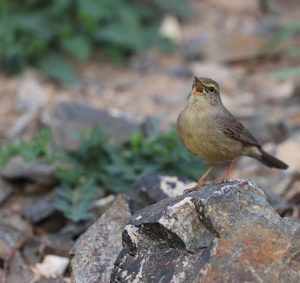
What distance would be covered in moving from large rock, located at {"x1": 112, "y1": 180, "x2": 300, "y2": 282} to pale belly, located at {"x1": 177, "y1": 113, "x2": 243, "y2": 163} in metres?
1.00

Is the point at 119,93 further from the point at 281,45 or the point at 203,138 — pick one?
the point at 203,138

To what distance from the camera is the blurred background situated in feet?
23.4

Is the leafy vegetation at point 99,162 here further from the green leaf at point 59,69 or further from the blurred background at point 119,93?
the green leaf at point 59,69

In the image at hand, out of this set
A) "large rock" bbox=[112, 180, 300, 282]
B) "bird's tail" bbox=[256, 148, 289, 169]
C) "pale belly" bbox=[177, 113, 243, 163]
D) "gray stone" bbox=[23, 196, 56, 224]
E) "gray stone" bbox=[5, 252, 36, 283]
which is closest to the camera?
"large rock" bbox=[112, 180, 300, 282]

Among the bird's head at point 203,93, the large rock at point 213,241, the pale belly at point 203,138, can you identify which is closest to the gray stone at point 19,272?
the large rock at point 213,241

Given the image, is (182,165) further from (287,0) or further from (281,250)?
(287,0)

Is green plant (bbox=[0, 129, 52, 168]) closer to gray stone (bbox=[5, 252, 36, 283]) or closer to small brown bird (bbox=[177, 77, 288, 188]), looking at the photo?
gray stone (bbox=[5, 252, 36, 283])

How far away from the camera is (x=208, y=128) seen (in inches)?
235

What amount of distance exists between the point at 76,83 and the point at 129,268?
5671mm

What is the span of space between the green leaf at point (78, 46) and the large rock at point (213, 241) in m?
5.29

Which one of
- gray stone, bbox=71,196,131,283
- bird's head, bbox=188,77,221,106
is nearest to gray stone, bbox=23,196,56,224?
gray stone, bbox=71,196,131,283

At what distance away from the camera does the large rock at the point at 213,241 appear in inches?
175

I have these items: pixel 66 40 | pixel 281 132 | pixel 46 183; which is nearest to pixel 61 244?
pixel 46 183

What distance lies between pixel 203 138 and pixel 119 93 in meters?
4.50
